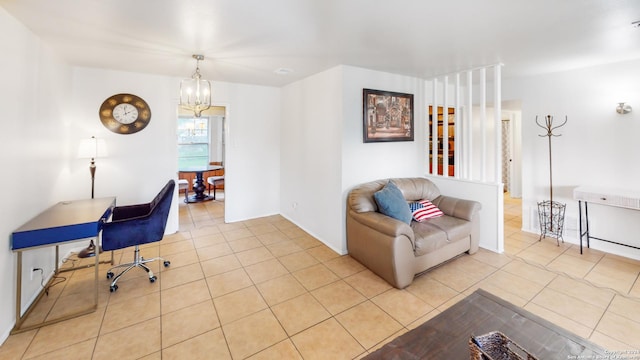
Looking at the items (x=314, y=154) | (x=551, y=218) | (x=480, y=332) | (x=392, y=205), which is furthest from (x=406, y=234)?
(x=551, y=218)

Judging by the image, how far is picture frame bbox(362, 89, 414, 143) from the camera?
3600 mm

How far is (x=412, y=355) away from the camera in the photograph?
3.59 ft

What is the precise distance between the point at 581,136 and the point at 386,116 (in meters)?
2.68

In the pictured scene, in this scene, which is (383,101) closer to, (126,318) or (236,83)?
(236,83)

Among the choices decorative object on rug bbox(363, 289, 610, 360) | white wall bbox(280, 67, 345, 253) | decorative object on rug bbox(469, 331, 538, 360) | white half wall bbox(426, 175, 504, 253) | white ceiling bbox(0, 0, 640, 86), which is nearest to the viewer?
decorative object on rug bbox(469, 331, 538, 360)

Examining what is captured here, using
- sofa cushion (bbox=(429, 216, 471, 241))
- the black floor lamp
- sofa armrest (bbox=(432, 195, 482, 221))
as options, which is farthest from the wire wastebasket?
the black floor lamp

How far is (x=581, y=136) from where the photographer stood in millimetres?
3703

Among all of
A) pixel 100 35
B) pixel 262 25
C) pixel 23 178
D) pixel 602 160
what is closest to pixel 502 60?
pixel 602 160

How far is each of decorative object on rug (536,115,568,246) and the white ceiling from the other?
85 cm

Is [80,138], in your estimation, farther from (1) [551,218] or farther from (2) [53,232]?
(1) [551,218]

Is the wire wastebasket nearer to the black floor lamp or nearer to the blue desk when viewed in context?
the blue desk

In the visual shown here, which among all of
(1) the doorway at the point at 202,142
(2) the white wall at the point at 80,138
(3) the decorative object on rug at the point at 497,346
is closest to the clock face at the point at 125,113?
(2) the white wall at the point at 80,138

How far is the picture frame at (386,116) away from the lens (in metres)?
3.60

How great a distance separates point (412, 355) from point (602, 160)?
13.9 feet
